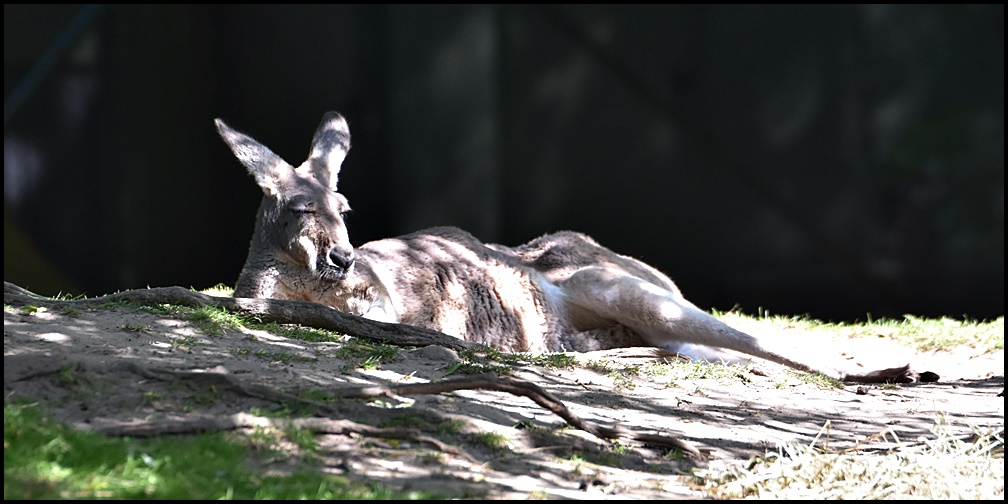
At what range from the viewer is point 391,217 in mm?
9094

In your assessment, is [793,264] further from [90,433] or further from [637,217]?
[90,433]

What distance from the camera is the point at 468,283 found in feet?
22.4

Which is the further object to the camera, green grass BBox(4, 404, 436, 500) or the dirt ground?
the dirt ground

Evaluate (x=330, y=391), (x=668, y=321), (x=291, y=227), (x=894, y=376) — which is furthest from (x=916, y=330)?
(x=330, y=391)

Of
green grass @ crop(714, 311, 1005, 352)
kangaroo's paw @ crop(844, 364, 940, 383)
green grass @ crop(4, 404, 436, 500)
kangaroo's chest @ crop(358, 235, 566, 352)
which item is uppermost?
kangaroo's chest @ crop(358, 235, 566, 352)

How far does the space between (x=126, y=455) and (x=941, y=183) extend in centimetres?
669

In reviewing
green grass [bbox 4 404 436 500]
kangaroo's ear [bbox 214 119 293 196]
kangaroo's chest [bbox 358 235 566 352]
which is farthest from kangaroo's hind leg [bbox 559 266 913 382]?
green grass [bbox 4 404 436 500]

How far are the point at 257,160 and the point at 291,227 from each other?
48 centimetres

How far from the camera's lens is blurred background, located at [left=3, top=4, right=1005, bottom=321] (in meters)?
8.29

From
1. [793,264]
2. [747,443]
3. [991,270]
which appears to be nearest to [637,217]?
[793,264]

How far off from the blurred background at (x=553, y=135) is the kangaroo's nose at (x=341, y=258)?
273 centimetres

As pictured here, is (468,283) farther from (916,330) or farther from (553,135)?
(916,330)

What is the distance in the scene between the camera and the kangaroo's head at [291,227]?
618cm

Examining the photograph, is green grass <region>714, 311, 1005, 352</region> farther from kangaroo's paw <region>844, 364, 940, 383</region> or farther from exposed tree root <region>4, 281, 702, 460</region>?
Answer: exposed tree root <region>4, 281, 702, 460</region>
